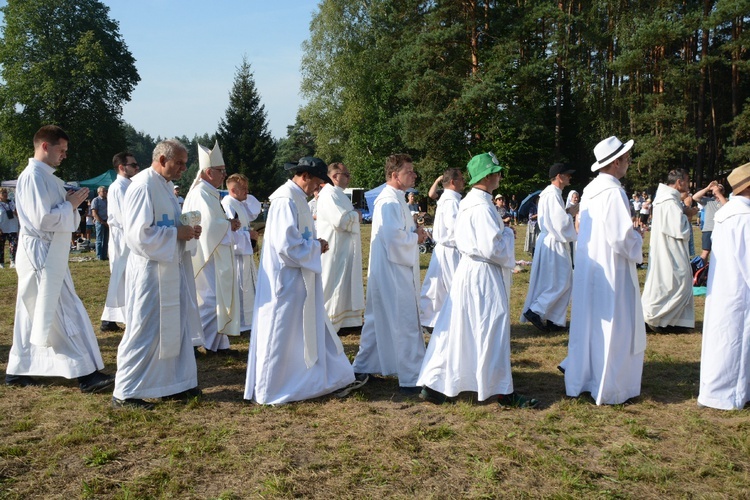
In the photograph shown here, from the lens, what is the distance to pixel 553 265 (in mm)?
8469

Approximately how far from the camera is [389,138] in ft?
142

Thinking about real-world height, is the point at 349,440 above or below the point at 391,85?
below

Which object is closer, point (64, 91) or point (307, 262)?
point (307, 262)

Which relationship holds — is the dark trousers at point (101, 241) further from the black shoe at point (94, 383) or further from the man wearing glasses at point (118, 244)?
the black shoe at point (94, 383)

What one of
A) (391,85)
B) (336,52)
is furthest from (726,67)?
(336,52)

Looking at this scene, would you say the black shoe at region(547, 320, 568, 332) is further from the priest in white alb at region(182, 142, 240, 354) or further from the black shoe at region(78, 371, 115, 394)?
the black shoe at region(78, 371, 115, 394)

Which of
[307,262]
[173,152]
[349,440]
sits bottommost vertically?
[349,440]

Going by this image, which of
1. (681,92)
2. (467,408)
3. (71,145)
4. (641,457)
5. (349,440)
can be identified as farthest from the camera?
(71,145)

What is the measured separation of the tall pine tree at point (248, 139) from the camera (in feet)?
142

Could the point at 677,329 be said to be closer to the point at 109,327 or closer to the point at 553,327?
the point at 553,327

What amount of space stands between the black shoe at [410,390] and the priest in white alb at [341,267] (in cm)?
232

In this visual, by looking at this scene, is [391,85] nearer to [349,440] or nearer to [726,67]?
[726,67]

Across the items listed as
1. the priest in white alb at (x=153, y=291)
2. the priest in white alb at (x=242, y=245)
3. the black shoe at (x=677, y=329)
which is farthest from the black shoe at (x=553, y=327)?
the priest in white alb at (x=153, y=291)

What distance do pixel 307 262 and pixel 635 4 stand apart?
3520 centimetres
